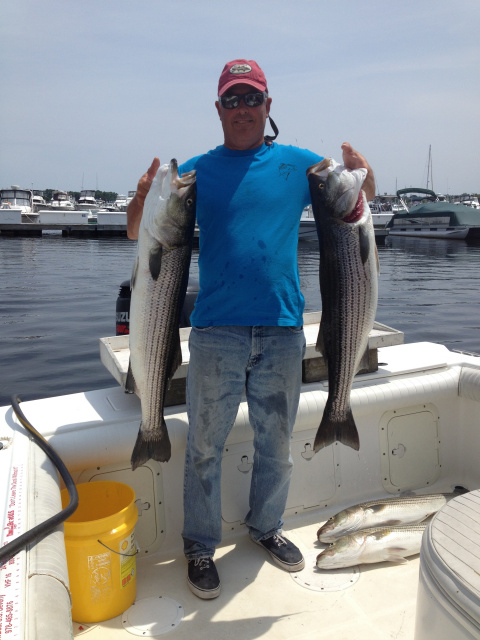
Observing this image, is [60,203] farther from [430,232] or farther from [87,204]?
[430,232]

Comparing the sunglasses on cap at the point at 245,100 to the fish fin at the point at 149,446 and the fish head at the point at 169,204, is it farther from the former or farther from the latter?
the fish fin at the point at 149,446

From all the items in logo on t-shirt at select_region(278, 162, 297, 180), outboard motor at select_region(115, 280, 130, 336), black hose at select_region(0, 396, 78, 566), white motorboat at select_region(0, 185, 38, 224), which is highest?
white motorboat at select_region(0, 185, 38, 224)

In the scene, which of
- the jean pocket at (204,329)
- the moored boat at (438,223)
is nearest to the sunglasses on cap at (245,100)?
the jean pocket at (204,329)

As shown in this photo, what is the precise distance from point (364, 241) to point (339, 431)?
1088 millimetres

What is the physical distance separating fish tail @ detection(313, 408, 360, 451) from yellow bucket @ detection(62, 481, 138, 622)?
1.14m

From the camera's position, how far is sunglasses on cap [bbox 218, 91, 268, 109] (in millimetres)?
3029

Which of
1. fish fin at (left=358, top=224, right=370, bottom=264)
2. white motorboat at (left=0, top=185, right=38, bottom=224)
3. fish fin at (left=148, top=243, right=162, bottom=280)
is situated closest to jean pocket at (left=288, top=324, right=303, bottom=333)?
fish fin at (left=358, top=224, right=370, bottom=264)

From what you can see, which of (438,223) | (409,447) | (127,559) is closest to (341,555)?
(409,447)

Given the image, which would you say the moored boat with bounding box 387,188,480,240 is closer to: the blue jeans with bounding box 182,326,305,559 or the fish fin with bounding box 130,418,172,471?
the blue jeans with bounding box 182,326,305,559

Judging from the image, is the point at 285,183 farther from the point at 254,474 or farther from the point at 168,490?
the point at 168,490

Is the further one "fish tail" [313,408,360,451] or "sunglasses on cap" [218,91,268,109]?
"fish tail" [313,408,360,451]

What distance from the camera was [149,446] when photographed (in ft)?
10.0

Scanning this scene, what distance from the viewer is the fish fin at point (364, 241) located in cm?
284

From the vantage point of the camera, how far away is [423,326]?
16750 mm
